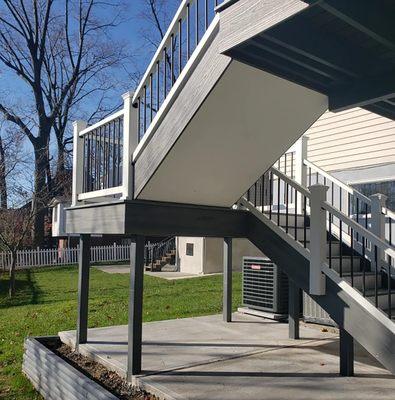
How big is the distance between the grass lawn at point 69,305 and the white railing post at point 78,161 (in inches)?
88.7

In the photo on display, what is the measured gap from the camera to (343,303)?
416 cm

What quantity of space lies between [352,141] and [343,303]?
203 inches

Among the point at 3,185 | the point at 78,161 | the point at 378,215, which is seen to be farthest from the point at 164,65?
the point at 3,185

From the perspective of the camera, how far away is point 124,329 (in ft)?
22.1

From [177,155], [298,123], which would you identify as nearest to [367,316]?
[298,123]

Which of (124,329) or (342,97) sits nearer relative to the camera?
(342,97)

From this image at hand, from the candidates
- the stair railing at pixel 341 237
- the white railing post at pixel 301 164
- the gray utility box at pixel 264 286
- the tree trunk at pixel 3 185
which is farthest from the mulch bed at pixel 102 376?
the tree trunk at pixel 3 185

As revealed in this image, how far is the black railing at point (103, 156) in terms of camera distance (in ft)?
17.0

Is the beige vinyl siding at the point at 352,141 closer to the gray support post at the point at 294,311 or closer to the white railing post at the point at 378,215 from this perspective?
the white railing post at the point at 378,215

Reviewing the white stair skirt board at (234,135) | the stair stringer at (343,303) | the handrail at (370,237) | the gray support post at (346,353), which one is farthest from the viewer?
the gray support post at (346,353)

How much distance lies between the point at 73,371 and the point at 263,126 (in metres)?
3.00

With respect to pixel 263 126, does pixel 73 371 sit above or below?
below

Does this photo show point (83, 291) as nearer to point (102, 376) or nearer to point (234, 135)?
point (102, 376)

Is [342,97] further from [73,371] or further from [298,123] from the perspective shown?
[73,371]
